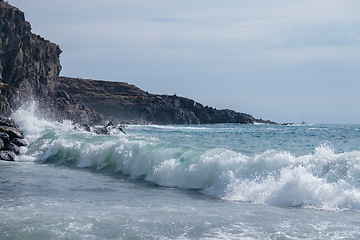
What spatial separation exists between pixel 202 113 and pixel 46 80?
7697cm

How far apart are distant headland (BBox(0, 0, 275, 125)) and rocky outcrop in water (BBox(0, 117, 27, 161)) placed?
79.7ft

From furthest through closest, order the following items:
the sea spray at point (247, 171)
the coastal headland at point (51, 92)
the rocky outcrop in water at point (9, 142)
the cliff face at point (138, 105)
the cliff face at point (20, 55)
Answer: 1. the cliff face at point (138, 105)
2. the coastal headland at point (51, 92)
3. the cliff face at point (20, 55)
4. the rocky outcrop in water at point (9, 142)
5. the sea spray at point (247, 171)

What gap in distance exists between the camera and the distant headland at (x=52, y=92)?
4838 centimetres

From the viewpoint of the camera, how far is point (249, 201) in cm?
820

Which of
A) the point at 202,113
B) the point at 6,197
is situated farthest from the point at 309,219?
the point at 202,113

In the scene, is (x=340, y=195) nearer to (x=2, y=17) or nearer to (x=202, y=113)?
(x=2, y=17)

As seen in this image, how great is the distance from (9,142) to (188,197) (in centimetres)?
1259

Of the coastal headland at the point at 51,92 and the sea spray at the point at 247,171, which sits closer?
the sea spray at the point at 247,171

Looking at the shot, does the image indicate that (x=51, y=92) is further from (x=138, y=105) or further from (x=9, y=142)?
(x=9, y=142)

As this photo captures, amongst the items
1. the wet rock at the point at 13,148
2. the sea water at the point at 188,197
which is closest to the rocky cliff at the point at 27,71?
the wet rock at the point at 13,148

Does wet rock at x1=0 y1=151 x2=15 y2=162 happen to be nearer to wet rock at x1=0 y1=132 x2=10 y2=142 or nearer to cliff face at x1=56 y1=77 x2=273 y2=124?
wet rock at x1=0 y1=132 x2=10 y2=142

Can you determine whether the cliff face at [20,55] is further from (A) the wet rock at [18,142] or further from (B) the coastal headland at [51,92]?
(A) the wet rock at [18,142]

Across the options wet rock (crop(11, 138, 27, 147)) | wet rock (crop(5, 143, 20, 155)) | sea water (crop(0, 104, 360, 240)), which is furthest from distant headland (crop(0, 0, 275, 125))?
sea water (crop(0, 104, 360, 240))

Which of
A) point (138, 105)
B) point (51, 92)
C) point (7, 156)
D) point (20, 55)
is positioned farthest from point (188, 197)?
point (138, 105)
